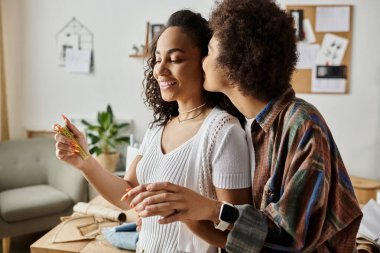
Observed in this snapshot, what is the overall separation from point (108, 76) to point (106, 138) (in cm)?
59

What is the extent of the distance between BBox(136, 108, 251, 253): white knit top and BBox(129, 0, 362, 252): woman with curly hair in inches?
2.7

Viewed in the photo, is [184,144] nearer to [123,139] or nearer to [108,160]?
[108,160]

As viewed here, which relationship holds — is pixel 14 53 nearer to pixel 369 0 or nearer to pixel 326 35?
pixel 326 35

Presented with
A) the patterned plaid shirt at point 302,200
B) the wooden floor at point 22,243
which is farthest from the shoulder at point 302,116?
the wooden floor at point 22,243

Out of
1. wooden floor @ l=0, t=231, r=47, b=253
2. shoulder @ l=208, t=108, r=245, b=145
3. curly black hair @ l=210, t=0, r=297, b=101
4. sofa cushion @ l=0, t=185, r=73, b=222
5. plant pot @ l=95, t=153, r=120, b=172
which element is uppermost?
curly black hair @ l=210, t=0, r=297, b=101

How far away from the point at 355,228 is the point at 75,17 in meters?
3.42

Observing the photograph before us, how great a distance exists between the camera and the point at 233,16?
823mm

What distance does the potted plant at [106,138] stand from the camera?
133 inches

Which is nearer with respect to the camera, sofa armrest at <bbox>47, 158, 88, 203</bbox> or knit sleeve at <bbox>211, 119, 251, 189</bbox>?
knit sleeve at <bbox>211, 119, 251, 189</bbox>

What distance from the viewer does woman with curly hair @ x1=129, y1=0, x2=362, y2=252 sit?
2.32ft

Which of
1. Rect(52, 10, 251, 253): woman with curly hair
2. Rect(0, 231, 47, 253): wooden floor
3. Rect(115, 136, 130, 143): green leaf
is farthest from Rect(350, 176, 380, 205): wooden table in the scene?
Rect(0, 231, 47, 253): wooden floor

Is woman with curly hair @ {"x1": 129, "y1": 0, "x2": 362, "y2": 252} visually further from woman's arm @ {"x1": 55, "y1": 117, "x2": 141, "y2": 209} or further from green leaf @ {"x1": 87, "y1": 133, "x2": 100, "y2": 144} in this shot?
green leaf @ {"x1": 87, "y1": 133, "x2": 100, "y2": 144}

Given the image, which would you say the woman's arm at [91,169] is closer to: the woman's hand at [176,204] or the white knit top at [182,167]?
the white knit top at [182,167]

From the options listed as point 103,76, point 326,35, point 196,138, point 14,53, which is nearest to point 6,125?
point 14,53
